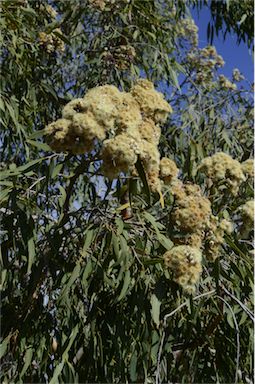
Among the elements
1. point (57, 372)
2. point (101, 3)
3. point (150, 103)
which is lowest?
point (57, 372)

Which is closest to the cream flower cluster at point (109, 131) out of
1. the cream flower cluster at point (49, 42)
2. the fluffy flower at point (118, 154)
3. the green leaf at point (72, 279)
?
the fluffy flower at point (118, 154)

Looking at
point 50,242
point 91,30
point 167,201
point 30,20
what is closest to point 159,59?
point 91,30

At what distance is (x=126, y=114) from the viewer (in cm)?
116

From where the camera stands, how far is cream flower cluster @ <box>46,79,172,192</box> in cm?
110

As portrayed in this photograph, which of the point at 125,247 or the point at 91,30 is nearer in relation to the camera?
the point at 125,247

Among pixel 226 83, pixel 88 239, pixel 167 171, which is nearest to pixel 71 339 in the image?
pixel 88 239

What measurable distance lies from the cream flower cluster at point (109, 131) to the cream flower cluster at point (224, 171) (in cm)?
21

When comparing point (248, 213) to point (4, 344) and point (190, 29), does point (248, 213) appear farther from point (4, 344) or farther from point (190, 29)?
point (190, 29)

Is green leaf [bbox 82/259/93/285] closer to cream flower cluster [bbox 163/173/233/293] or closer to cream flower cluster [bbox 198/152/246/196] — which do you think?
cream flower cluster [bbox 163/173/233/293]

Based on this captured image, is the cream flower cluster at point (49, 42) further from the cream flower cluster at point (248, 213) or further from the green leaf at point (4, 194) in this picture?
the cream flower cluster at point (248, 213)

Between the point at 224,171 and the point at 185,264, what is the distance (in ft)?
0.91

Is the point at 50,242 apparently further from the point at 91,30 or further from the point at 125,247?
the point at 91,30

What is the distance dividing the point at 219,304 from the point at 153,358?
38 cm

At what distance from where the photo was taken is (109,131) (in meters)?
1.21
